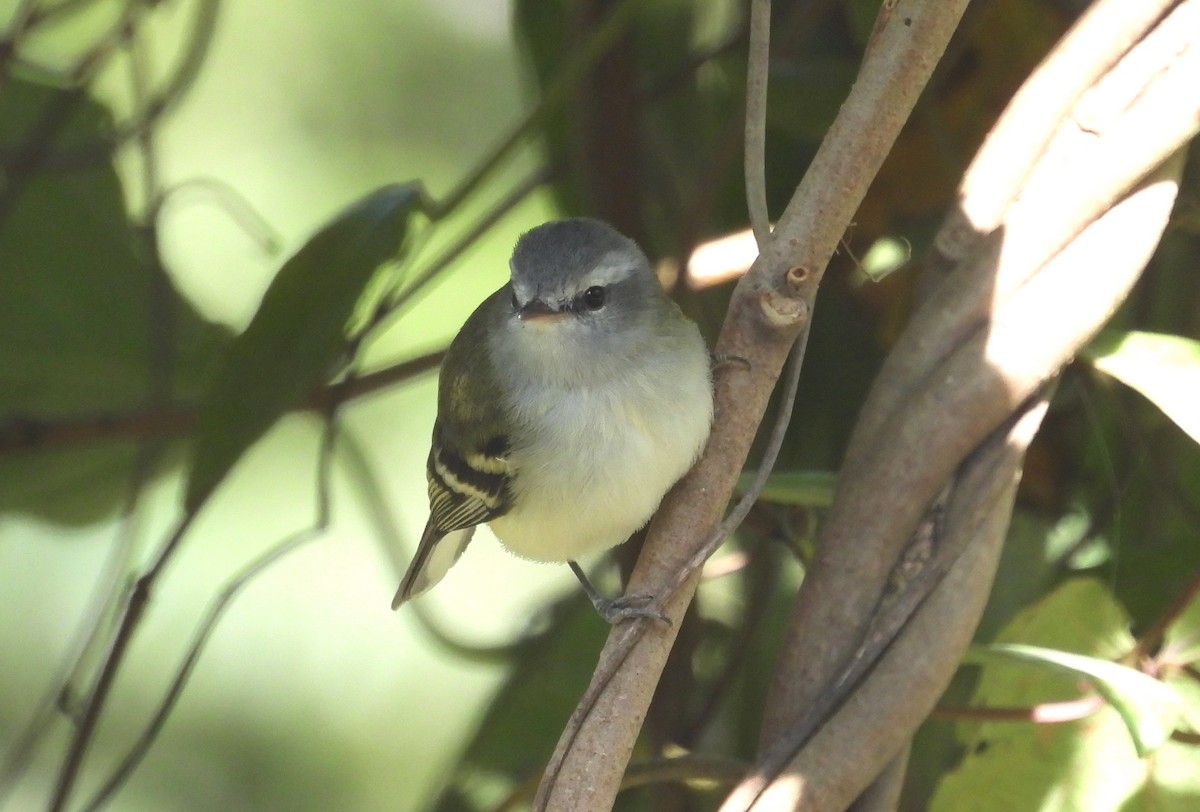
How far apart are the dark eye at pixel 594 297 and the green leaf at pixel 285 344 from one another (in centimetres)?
26

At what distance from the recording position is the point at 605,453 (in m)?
1.54

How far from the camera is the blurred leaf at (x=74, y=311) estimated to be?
212 cm

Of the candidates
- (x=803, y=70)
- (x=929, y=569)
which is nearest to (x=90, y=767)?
(x=803, y=70)

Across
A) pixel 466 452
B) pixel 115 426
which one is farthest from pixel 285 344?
pixel 115 426

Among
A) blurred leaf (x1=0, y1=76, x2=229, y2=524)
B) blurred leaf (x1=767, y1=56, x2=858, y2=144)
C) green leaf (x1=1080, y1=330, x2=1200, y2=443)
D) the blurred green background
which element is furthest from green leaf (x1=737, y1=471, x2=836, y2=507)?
the blurred green background

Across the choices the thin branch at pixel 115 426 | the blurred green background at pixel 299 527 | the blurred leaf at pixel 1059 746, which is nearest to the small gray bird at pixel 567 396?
the thin branch at pixel 115 426

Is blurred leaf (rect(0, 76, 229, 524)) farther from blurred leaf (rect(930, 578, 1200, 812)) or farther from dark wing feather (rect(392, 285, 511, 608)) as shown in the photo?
blurred leaf (rect(930, 578, 1200, 812))

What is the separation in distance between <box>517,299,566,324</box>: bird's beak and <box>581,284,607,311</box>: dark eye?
35 mm

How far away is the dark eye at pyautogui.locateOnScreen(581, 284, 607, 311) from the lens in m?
1.64

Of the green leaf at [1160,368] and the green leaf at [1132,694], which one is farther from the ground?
the green leaf at [1160,368]

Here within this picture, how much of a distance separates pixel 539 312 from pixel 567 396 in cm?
11

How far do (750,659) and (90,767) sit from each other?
2106 millimetres

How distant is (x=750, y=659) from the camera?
6.36ft

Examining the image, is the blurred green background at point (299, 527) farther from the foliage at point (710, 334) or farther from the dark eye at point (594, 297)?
the dark eye at point (594, 297)
